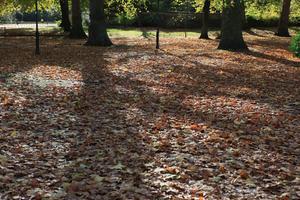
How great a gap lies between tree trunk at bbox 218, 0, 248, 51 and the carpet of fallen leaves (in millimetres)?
6470

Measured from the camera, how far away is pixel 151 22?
162 ft

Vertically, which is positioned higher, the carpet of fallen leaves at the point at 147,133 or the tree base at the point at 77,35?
the tree base at the point at 77,35

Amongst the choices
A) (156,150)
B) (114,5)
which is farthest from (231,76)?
(114,5)

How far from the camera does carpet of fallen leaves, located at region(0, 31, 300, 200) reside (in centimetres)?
585

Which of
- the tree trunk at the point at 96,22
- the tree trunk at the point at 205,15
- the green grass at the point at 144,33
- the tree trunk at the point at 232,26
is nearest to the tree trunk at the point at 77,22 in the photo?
the tree trunk at the point at 96,22

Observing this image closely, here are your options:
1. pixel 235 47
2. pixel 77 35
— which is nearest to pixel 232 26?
pixel 235 47

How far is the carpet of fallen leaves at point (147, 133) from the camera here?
585cm

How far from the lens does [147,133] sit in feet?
27.3

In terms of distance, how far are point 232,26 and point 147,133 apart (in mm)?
15054

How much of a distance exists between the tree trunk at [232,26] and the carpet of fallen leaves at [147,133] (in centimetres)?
647

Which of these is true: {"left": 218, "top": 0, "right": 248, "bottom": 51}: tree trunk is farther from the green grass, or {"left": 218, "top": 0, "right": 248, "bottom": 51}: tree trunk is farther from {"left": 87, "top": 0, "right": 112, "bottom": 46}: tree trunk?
the green grass

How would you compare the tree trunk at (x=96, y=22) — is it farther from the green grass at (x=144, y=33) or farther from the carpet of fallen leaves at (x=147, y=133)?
the green grass at (x=144, y=33)

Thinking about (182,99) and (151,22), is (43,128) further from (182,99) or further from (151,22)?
(151,22)

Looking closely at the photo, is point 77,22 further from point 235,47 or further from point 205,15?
point 235,47
